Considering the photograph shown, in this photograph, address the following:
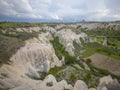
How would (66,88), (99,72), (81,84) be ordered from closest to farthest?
(66,88) < (81,84) < (99,72)

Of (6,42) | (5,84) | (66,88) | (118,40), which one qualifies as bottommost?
(118,40)

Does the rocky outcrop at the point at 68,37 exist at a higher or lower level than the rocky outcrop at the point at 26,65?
lower

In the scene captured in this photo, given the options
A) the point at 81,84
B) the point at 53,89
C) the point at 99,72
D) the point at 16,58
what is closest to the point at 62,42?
the point at 99,72

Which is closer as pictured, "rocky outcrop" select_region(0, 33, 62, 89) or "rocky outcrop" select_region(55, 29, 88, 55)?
"rocky outcrop" select_region(0, 33, 62, 89)

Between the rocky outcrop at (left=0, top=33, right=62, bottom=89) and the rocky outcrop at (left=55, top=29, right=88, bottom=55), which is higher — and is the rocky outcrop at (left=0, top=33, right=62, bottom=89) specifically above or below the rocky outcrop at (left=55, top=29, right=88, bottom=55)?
above

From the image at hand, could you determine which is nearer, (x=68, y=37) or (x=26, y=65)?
(x=26, y=65)

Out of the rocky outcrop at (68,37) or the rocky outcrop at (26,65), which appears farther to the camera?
the rocky outcrop at (68,37)

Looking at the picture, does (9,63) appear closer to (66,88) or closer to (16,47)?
(16,47)

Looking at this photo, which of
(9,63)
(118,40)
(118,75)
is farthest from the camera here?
(118,40)

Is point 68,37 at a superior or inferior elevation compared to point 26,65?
inferior

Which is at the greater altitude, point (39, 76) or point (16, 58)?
point (16, 58)

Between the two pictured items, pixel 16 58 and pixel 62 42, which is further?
pixel 62 42
